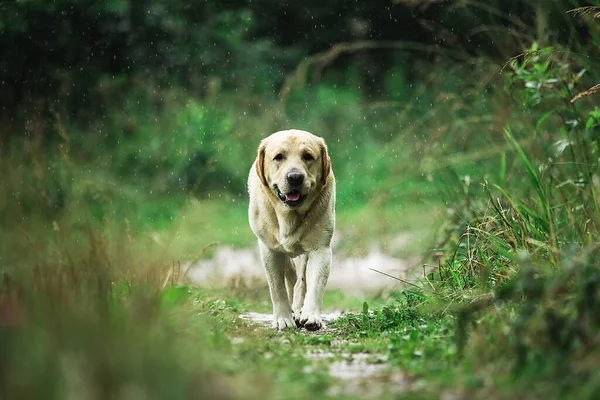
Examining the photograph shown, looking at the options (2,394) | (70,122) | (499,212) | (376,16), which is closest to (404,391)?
(2,394)

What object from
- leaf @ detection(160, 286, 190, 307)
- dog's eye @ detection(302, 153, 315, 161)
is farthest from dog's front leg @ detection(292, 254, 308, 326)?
leaf @ detection(160, 286, 190, 307)

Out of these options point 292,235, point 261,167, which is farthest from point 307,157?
point 292,235

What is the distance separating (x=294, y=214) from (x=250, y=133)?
6.37 meters

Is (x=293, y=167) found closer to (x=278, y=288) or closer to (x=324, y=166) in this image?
(x=324, y=166)

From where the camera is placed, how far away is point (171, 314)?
12.0 feet

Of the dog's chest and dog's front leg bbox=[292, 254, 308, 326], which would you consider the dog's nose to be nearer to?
the dog's chest

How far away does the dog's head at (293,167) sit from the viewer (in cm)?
481

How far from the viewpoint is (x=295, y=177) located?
4766 millimetres

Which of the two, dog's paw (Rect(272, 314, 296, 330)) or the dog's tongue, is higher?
the dog's tongue

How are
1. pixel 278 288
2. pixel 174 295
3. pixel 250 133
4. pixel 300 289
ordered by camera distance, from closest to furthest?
1. pixel 174 295
2. pixel 278 288
3. pixel 300 289
4. pixel 250 133

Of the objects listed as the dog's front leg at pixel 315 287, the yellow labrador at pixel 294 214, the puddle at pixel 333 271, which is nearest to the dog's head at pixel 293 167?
the yellow labrador at pixel 294 214

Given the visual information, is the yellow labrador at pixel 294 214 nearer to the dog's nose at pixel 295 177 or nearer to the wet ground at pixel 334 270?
the dog's nose at pixel 295 177

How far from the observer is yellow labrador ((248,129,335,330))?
15.8 feet

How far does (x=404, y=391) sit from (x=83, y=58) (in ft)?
30.7
